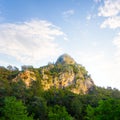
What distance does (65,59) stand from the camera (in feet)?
500

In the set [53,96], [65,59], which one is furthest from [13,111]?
[65,59]

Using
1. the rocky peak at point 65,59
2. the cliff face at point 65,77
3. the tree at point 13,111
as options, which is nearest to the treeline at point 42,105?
the tree at point 13,111

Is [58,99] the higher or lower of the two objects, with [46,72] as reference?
lower

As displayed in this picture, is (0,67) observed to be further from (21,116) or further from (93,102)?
(21,116)

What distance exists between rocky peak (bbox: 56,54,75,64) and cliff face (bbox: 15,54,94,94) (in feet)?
2.27

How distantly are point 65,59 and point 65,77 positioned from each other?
25909 mm

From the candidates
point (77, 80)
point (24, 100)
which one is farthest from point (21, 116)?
point (77, 80)

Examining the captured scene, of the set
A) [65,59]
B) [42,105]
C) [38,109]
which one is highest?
[65,59]

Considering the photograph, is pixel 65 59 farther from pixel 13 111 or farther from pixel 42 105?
pixel 13 111

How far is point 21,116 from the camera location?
4447 centimetres

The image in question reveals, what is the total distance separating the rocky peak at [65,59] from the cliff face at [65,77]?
69 cm

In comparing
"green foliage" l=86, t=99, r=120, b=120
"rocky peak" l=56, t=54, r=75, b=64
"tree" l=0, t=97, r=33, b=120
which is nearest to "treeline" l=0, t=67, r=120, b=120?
"tree" l=0, t=97, r=33, b=120

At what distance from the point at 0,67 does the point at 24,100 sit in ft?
121

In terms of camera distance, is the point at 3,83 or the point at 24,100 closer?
the point at 24,100
